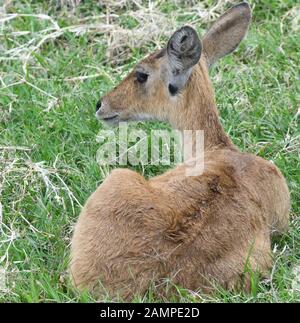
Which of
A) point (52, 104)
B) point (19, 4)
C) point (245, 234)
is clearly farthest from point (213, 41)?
point (19, 4)

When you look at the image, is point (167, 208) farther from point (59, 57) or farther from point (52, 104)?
point (59, 57)

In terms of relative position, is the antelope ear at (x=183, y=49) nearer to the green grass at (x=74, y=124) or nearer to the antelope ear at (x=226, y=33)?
the antelope ear at (x=226, y=33)

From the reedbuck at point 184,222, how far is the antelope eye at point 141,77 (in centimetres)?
25

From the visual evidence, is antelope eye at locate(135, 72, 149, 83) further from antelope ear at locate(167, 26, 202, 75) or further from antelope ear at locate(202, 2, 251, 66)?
antelope ear at locate(202, 2, 251, 66)

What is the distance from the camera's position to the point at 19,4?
34.7 feet

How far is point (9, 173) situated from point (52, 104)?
41.6 inches

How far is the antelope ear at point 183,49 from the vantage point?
7.58 m

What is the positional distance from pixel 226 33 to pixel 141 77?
76cm

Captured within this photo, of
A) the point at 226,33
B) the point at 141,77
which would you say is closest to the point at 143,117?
the point at 141,77

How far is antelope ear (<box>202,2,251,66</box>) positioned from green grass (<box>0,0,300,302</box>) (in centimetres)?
63

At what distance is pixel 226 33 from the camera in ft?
27.7

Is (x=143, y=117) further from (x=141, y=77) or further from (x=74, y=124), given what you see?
(x=74, y=124)
